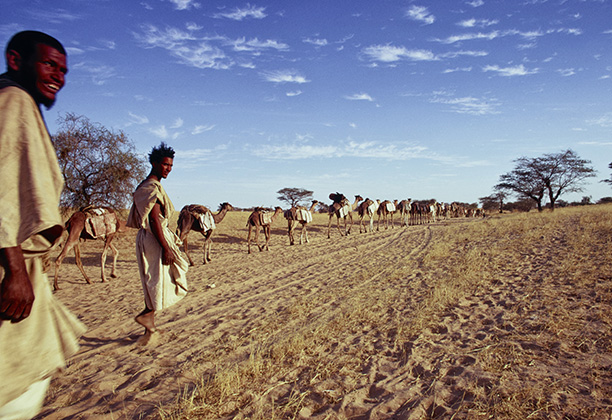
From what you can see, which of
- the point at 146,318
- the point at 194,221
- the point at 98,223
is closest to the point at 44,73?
the point at 146,318

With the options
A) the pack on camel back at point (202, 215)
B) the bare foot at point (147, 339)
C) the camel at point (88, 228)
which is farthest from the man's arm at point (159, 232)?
the pack on camel back at point (202, 215)

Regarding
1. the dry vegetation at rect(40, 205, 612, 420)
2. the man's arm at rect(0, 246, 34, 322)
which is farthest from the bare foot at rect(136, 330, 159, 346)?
the man's arm at rect(0, 246, 34, 322)

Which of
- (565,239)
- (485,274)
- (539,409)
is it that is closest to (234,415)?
(539,409)

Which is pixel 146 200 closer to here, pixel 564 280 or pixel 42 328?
pixel 42 328

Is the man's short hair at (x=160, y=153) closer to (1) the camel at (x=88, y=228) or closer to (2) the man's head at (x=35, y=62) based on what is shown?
(2) the man's head at (x=35, y=62)

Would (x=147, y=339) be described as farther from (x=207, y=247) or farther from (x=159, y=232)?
(x=207, y=247)

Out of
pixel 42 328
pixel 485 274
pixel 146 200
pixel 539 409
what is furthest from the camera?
pixel 485 274

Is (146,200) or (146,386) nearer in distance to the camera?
(146,386)

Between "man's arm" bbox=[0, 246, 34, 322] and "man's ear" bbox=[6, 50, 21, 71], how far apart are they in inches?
35.9

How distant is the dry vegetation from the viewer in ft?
9.18

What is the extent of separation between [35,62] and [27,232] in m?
0.90

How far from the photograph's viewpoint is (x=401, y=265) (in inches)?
384

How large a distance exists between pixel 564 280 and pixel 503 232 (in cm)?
937

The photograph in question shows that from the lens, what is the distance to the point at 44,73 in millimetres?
1720
